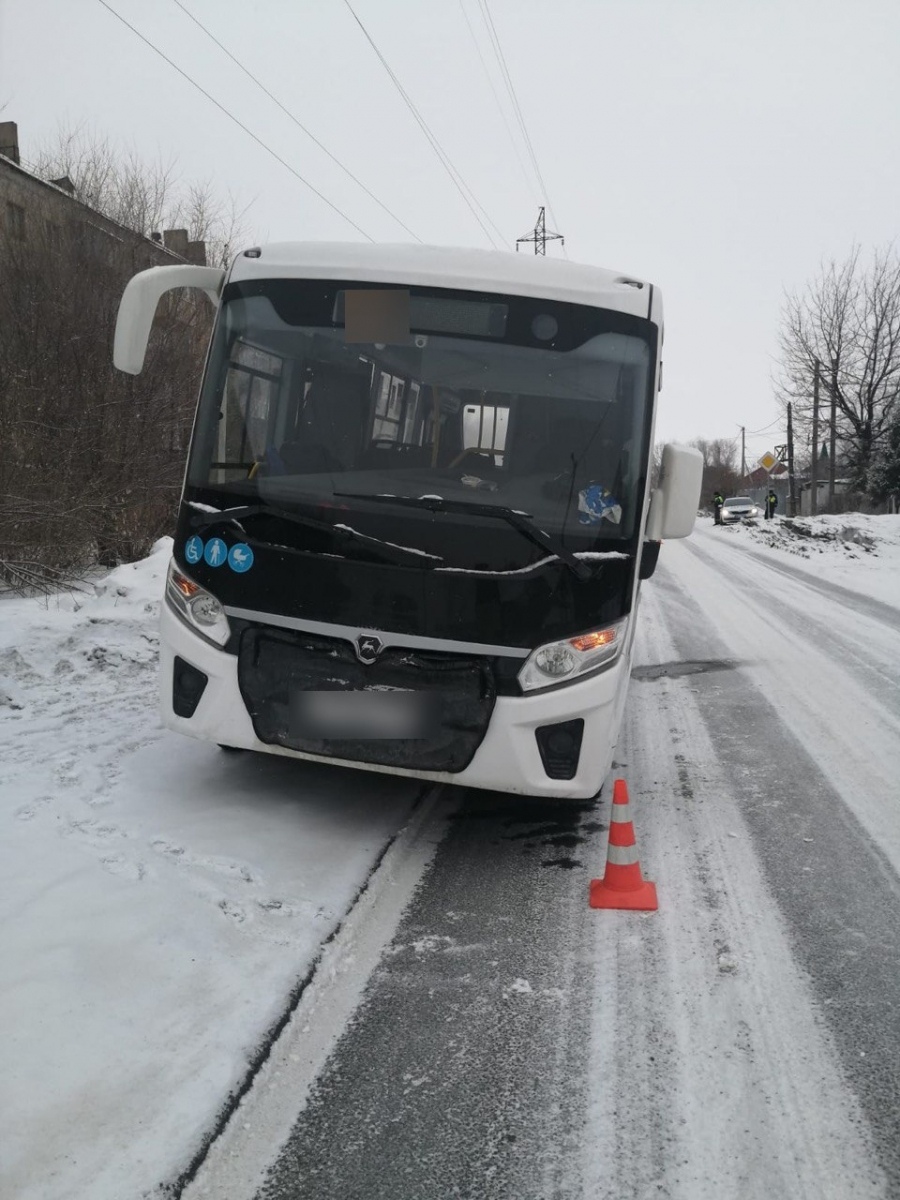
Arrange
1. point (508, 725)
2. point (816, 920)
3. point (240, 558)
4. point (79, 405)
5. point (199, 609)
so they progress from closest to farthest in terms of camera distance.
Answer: point (816, 920)
point (508, 725)
point (240, 558)
point (199, 609)
point (79, 405)

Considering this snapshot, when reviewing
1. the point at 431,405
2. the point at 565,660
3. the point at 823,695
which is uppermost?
the point at 431,405

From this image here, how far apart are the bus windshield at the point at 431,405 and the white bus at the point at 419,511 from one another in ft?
0.03

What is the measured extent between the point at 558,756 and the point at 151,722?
3.08 m

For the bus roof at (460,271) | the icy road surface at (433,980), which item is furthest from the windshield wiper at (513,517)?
the icy road surface at (433,980)

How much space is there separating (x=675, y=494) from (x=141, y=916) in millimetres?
2996

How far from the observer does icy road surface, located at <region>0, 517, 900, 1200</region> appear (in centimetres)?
247

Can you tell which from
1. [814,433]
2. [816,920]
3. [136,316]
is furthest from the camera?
[814,433]

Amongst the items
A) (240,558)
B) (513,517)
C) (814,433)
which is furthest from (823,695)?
(814,433)

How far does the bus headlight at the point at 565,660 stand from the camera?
416cm

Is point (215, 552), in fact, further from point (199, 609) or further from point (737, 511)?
point (737, 511)

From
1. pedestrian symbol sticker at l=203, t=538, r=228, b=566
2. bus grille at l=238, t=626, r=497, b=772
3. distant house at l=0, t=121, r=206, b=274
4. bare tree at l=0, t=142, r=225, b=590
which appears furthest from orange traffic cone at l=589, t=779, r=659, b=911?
distant house at l=0, t=121, r=206, b=274

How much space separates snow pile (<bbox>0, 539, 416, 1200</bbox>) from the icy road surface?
0.01m

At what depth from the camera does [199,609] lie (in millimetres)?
4523

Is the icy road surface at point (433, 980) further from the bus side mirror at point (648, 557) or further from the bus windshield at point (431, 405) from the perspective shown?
the bus windshield at point (431, 405)
